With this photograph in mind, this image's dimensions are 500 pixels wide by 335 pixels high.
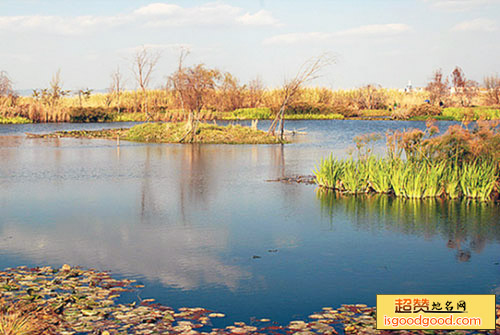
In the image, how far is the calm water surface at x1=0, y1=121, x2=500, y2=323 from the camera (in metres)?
8.42

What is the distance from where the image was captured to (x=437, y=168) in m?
15.9

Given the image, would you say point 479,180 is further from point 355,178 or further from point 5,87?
point 5,87

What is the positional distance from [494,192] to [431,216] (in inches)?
133

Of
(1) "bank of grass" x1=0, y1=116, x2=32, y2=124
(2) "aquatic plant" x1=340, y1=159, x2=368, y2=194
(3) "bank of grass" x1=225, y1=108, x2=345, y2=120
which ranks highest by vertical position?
(3) "bank of grass" x1=225, y1=108, x2=345, y2=120

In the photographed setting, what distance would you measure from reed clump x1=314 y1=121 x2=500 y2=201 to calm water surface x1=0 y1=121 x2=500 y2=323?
0.68 meters

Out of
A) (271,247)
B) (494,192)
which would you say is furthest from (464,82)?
(271,247)

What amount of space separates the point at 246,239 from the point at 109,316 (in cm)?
446

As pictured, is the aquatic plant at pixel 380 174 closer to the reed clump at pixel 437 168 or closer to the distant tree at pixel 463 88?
the reed clump at pixel 437 168

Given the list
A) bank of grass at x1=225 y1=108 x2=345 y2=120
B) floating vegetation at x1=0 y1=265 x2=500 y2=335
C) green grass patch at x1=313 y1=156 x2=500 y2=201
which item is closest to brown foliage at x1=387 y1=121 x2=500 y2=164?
green grass patch at x1=313 y1=156 x2=500 y2=201

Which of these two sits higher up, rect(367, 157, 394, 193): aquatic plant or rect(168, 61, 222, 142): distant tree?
rect(168, 61, 222, 142): distant tree

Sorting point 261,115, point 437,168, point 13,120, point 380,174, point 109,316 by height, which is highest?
point 261,115

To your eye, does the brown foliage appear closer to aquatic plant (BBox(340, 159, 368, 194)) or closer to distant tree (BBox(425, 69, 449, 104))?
aquatic plant (BBox(340, 159, 368, 194))

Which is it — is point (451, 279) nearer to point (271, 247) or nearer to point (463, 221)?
point (271, 247)

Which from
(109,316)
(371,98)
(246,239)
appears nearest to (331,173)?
(246,239)
